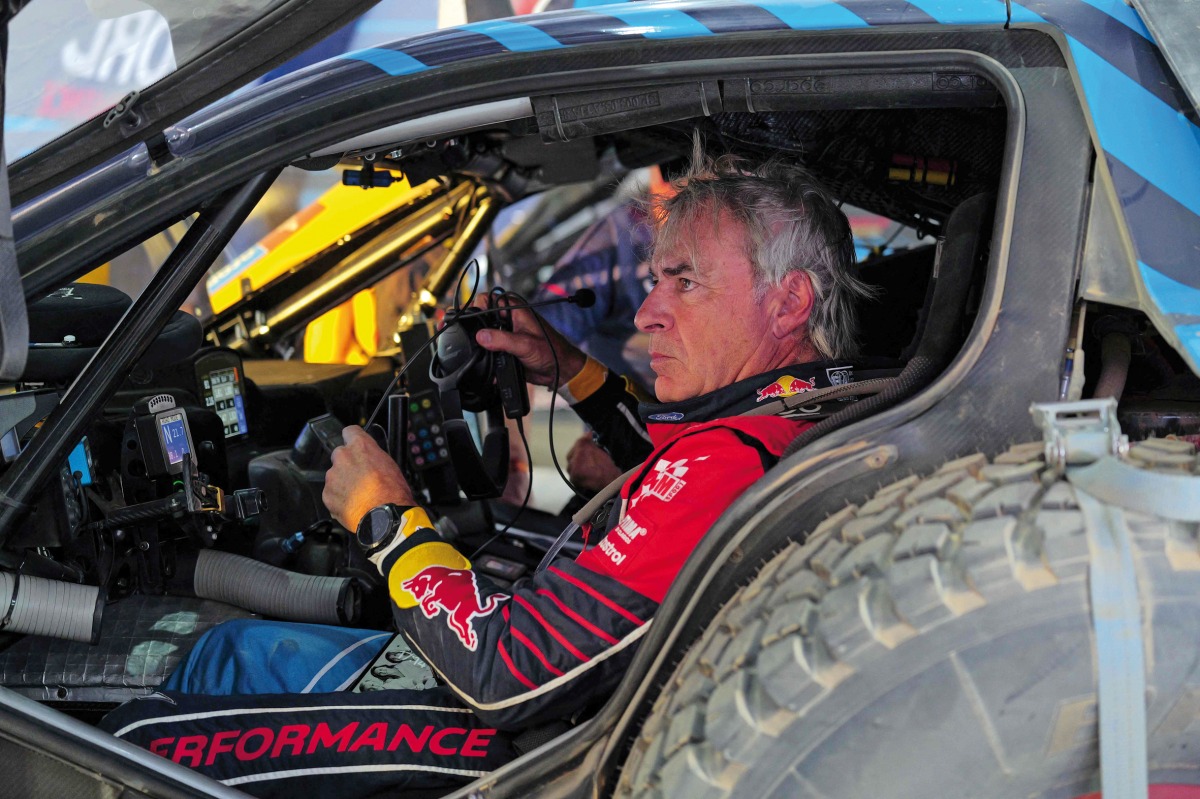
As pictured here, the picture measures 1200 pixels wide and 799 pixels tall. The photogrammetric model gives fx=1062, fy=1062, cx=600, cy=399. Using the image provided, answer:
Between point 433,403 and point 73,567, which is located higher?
point 433,403

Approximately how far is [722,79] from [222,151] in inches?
24.7

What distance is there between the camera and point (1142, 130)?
1.19 metres

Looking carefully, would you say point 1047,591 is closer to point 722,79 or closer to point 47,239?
point 722,79

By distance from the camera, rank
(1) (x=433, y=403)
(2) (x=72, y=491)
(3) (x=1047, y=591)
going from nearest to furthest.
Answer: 1. (3) (x=1047, y=591)
2. (2) (x=72, y=491)
3. (1) (x=433, y=403)

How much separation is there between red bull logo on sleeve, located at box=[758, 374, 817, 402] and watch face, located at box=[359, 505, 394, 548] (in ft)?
1.93

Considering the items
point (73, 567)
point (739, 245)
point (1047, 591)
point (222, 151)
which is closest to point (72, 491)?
point (73, 567)

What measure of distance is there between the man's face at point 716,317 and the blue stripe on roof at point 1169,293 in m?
0.72

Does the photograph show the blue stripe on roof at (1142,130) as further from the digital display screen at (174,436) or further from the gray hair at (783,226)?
Answer: the digital display screen at (174,436)

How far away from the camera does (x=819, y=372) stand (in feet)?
5.42

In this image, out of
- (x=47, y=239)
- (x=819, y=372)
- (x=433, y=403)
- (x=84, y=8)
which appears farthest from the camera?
(x=433, y=403)

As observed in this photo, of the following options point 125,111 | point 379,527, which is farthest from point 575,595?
point 125,111

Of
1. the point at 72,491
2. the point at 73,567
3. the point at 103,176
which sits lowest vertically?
the point at 73,567

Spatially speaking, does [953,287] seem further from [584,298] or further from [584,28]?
[584,298]

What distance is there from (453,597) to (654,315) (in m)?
0.65
